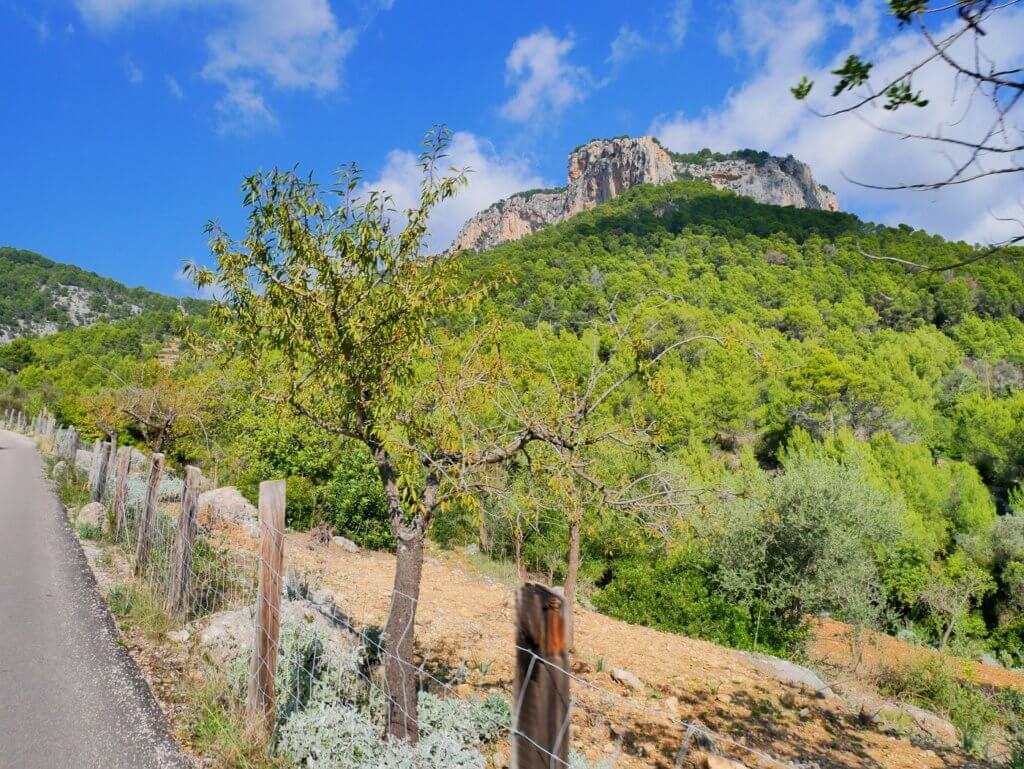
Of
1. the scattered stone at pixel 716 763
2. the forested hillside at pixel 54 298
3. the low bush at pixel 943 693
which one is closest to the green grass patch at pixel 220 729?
the scattered stone at pixel 716 763

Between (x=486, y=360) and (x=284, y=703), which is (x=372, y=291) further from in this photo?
(x=284, y=703)

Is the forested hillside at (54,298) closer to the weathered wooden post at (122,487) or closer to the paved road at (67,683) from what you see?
the weathered wooden post at (122,487)

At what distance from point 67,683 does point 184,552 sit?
4.77 ft

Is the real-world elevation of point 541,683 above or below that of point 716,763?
above

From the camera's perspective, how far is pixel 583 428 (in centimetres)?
512

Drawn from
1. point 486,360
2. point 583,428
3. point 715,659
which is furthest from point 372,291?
point 715,659

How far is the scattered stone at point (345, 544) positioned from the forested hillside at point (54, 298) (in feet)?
312

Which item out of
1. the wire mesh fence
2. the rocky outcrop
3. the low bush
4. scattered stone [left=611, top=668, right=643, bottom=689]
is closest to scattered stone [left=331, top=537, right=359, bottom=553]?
the wire mesh fence

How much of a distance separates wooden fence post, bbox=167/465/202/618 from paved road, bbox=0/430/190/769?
533 mm

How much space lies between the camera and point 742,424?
36781 millimetres

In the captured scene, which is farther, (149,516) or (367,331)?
(149,516)

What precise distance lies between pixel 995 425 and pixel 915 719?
2748cm

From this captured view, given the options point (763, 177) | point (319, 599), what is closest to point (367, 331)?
point (319, 599)

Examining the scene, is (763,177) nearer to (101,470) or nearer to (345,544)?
(345,544)
